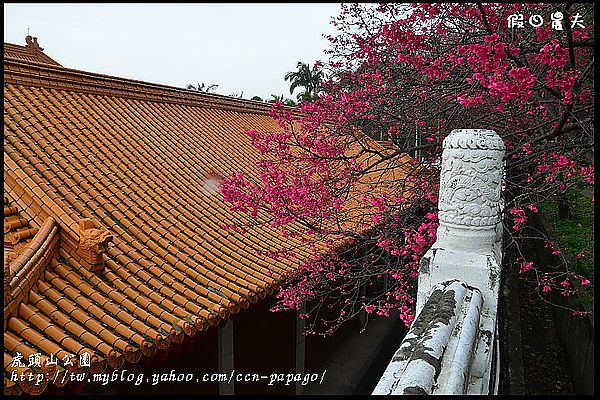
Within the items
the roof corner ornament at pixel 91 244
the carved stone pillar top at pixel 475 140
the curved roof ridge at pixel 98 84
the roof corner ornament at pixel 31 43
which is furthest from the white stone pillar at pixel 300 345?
the roof corner ornament at pixel 31 43

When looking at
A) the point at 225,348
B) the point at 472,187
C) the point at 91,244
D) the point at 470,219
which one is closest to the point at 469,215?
the point at 470,219

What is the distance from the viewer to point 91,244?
3467 mm

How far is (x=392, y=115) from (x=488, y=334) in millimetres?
3228

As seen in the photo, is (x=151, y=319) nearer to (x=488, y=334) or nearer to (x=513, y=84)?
(x=488, y=334)

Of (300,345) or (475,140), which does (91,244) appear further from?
(300,345)

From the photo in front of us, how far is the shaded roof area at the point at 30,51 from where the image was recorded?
9.36 meters

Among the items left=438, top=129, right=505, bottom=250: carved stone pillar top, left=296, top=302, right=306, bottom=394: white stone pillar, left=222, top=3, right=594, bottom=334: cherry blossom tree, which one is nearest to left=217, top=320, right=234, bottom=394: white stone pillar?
left=222, top=3, right=594, bottom=334: cherry blossom tree

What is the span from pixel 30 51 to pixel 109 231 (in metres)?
8.15

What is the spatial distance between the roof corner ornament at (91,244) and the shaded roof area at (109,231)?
10 mm

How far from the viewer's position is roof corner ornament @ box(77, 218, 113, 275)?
3482 millimetres

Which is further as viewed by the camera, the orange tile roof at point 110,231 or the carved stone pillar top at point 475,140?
the orange tile roof at point 110,231

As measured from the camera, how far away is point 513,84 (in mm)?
2879

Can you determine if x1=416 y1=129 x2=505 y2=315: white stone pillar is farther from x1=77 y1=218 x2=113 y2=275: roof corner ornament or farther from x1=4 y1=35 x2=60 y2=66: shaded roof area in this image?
x1=4 y1=35 x2=60 y2=66: shaded roof area

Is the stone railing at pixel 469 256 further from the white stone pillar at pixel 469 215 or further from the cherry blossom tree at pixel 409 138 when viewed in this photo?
the cherry blossom tree at pixel 409 138
